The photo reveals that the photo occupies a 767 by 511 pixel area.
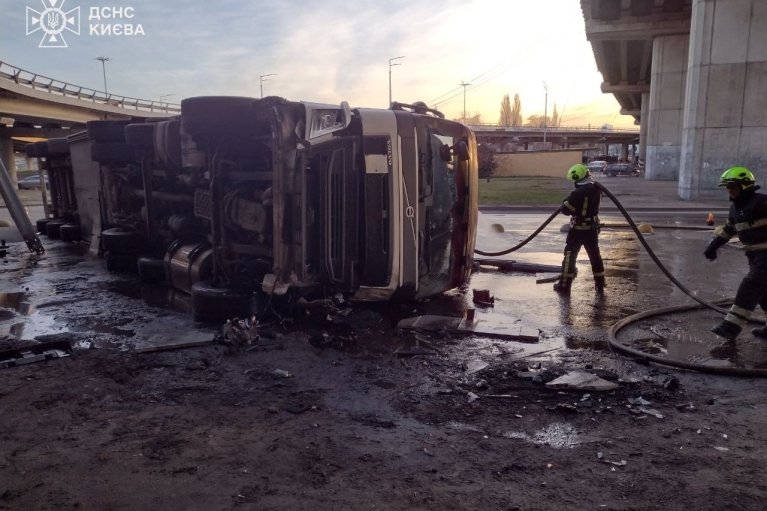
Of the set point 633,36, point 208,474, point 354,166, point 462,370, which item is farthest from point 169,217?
point 633,36

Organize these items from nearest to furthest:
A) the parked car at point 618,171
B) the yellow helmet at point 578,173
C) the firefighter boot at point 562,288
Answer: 1. the firefighter boot at point 562,288
2. the yellow helmet at point 578,173
3. the parked car at point 618,171

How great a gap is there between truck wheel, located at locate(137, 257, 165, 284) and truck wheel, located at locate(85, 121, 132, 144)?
202cm

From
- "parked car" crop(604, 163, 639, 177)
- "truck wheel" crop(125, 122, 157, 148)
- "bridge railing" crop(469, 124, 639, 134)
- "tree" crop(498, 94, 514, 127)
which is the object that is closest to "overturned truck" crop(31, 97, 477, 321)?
"truck wheel" crop(125, 122, 157, 148)

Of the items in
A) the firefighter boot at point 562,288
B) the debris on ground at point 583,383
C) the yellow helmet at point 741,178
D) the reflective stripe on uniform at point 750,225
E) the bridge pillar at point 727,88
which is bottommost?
the firefighter boot at point 562,288

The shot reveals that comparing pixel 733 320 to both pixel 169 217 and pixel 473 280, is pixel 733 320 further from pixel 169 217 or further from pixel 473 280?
pixel 169 217

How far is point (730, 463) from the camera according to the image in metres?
3.12

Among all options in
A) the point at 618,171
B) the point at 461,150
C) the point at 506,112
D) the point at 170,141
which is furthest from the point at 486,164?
the point at 506,112

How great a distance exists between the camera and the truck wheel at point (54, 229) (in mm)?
12539

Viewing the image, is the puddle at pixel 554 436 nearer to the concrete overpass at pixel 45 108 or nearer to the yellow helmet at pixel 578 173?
the yellow helmet at pixel 578 173

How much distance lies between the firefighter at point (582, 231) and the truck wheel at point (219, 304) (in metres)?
4.05

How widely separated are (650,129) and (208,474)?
38.0 m

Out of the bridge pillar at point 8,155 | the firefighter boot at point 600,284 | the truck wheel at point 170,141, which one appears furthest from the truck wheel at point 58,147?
the bridge pillar at point 8,155

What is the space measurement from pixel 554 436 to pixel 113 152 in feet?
24.5

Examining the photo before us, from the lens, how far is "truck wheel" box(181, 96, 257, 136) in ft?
17.8
